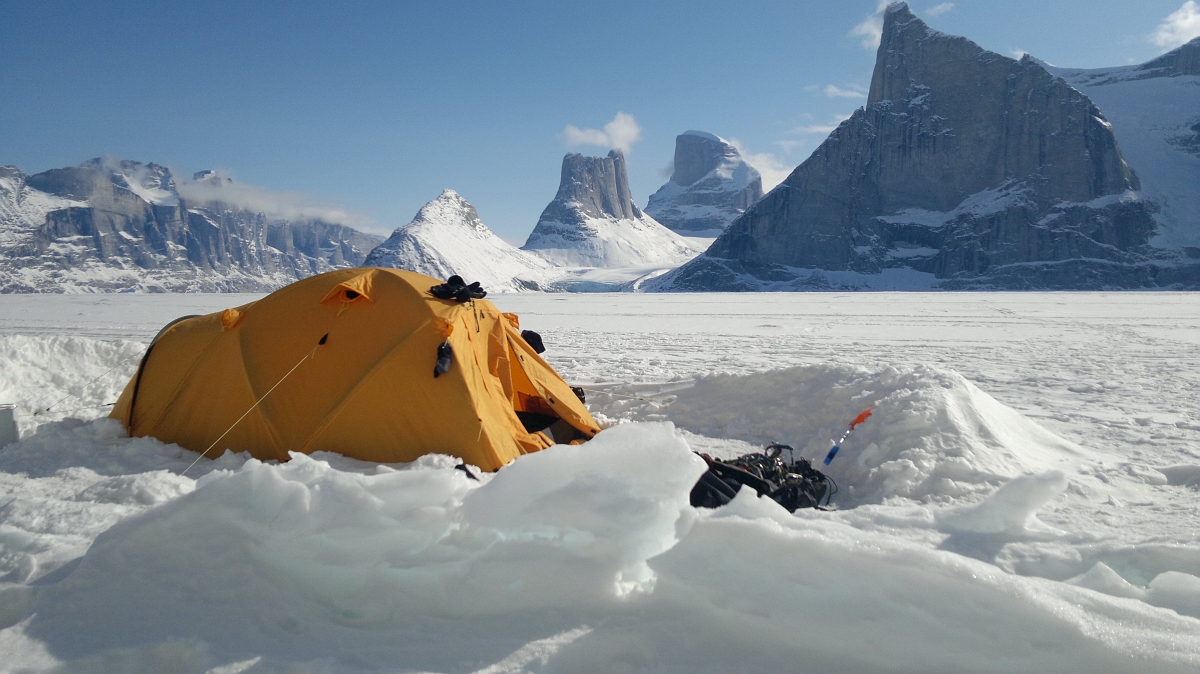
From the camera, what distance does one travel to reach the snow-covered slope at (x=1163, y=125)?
388 ft

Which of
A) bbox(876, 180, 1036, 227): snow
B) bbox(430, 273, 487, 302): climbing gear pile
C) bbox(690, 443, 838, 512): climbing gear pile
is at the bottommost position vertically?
bbox(690, 443, 838, 512): climbing gear pile

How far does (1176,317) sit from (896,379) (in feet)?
86.1

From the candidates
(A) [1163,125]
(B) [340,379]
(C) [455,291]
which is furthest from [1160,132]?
(B) [340,379]

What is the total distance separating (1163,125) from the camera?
138500 millimetres

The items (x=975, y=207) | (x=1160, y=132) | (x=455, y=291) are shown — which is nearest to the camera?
(x=455, y=291)

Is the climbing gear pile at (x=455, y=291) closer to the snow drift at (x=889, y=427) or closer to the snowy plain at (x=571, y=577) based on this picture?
the snowy plain at (x=571, y=577)

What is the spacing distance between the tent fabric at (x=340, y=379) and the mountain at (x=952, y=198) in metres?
132

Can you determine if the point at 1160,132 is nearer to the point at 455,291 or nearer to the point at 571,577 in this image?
the point at 455,291

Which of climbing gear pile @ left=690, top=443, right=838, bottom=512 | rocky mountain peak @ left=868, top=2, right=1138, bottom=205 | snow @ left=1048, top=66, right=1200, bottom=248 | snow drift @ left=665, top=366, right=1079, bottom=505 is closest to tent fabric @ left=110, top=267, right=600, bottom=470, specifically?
climbing gear pile @ left=690, top=443, right=838, bottom=512

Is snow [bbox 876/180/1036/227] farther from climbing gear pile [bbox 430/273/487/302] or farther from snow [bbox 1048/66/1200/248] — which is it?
climbing gear pile [bbox 430/273/487/302]

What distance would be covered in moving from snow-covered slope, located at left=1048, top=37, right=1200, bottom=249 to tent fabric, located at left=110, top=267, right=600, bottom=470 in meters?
154

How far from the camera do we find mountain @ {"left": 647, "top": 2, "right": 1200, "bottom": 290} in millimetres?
118500

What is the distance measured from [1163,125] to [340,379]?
644 ft

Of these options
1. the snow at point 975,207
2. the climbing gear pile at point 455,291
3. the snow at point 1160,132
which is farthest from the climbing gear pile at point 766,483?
the snow at point 1160,132
